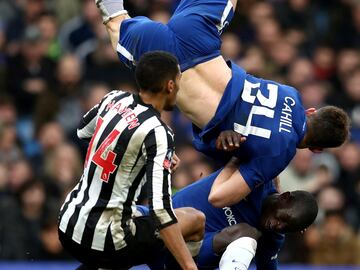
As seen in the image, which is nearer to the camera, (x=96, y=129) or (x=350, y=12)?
(x=96, y=129)

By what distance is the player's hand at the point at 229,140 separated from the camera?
27.9ft

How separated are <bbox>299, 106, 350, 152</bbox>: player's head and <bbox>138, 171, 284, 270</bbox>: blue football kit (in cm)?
52

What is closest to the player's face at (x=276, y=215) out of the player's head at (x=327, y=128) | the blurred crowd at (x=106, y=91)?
the player's head at (x=327, y=128)

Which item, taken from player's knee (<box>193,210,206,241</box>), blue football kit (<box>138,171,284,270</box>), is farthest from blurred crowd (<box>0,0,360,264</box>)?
player's knee (<box>193,210,206,241</box>)

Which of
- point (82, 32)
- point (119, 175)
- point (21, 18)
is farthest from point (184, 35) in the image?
point (21, 18)

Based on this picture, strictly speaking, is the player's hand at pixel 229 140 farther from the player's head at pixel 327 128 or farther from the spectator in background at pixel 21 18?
the spectator in background at pixel 21 18

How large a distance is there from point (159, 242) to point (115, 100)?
905 millimetres

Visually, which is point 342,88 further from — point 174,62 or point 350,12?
point 174,62

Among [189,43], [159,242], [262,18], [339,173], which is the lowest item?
[339,173]

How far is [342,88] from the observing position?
551 inches

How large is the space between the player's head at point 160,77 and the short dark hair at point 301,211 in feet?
4.39

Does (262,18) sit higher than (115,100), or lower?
lower

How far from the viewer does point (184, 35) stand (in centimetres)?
867

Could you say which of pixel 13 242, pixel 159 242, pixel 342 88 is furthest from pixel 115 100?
pixel 342 88
